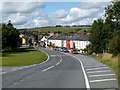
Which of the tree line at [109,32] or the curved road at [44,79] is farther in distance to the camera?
the tree line at [109,32]

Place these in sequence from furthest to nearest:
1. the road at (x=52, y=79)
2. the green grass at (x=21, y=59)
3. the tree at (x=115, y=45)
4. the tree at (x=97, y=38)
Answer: the tree at (x=97, y=38)
the green grass at (x=21, y=59)
the tree at (x=115, y=45)
the road at (x=52, y=79)

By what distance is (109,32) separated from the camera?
66.8 m

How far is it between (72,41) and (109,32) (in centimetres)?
9377

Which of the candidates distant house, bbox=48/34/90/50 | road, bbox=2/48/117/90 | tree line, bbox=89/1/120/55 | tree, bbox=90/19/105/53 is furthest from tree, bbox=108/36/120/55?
distant house, bbox=48/34/90/50

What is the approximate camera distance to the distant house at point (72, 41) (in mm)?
146250

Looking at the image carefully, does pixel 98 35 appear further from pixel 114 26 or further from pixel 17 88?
pixel 17 88

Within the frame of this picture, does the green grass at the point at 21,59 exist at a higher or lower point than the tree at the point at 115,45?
lower

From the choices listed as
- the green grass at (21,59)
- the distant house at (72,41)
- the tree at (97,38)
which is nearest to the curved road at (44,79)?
the green grass at (21,59)

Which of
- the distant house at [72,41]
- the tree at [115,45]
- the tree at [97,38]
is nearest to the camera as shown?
the tree at [115,45]

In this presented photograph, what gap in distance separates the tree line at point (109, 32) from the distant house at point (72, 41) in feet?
187

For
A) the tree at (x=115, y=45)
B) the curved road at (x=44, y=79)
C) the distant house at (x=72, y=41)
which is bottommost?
the distant house at (x=72, y=41)

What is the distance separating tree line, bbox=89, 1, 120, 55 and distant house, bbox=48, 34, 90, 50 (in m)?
56.9

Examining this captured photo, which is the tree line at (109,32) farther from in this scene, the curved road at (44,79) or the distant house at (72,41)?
the distant house at (72,41)

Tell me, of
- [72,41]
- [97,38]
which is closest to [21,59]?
[97,38]
